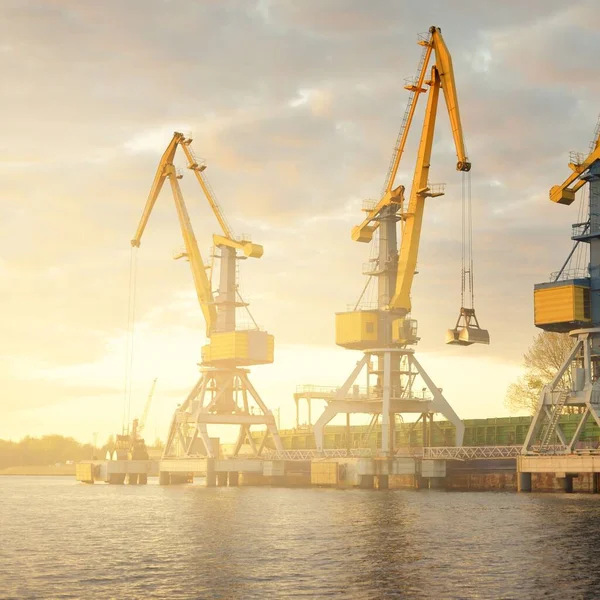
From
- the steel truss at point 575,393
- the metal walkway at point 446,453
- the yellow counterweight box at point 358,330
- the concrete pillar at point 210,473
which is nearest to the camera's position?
the steel truss at point 575,393

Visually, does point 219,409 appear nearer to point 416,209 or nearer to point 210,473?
point 210,473

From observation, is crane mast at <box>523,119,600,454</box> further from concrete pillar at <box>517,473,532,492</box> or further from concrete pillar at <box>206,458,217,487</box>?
concrete pillar at <box>206,458,217,487</box>

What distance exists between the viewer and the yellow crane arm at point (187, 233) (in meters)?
108

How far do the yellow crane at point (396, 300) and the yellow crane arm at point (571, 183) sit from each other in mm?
13161

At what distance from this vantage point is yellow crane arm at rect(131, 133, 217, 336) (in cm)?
10750

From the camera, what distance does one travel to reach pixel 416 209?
90.3 m

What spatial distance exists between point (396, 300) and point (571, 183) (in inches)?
794

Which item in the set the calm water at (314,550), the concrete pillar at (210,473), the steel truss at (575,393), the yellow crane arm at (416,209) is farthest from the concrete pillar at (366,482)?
the concrete pillar at (210,473)

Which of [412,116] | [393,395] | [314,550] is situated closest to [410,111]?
[412,116]

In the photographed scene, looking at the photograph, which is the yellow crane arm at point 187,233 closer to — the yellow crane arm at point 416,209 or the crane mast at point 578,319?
the yellow crane arm at point 416,209

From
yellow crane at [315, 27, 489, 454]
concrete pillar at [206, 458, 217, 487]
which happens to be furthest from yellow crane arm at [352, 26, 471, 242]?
concrete pillar at [206, 458, 217, 487]

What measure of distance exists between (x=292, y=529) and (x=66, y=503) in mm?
37003

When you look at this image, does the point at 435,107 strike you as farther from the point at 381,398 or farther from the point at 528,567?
the point at 528,567

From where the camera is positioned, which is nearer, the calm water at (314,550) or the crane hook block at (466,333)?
the calm water at (314,550)
